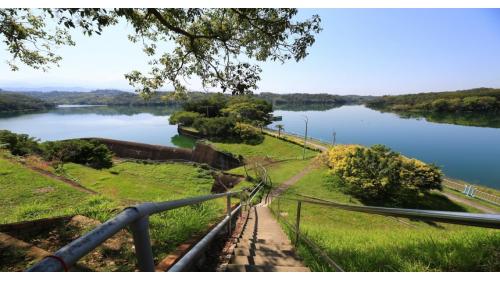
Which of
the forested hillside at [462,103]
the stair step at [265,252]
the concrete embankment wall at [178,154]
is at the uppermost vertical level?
the forested hillside at [462,103]

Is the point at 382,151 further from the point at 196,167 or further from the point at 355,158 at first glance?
the point at 196,167

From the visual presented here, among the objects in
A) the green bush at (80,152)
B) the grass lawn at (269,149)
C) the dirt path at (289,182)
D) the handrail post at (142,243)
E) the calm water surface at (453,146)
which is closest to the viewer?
the handrail post at (142,243)

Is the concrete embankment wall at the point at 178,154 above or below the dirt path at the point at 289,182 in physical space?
below

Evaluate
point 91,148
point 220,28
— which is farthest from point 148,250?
point 91,148

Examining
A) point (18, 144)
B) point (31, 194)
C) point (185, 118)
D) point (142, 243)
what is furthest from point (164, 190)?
point (185, 118)

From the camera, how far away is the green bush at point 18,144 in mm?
24670

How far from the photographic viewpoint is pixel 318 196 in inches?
832

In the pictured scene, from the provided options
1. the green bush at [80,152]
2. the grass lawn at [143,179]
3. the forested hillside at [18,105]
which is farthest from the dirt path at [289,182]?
the forested hillside at [18,105]

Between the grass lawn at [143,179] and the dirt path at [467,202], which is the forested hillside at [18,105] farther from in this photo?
the dirt path at [467,202]

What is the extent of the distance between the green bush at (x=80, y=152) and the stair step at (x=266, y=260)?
95.7 feet

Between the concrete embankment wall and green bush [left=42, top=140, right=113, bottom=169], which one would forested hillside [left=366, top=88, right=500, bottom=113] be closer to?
the concrete embankment wall

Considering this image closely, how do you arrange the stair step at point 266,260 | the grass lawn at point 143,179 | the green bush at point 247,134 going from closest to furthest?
the stair step at point 266,260, the grass lawn at point 143,179, the green bush at point 247,134

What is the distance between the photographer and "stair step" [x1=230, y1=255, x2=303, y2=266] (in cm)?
348

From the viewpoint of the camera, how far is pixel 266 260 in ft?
12.1
